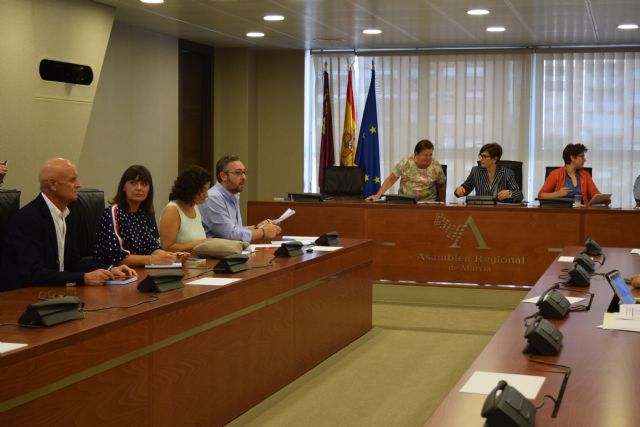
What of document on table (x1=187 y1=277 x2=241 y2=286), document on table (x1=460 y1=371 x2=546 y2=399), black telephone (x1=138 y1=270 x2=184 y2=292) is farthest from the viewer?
document on table (x1=187 y1=277 x2=241 y2=286)

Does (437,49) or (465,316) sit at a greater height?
(437,49)

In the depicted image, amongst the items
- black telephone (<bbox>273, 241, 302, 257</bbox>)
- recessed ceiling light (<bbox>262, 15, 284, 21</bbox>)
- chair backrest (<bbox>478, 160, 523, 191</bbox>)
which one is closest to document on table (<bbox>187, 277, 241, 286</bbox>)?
black telephone (<bbox>273, 241, 302, 257</bbox>)

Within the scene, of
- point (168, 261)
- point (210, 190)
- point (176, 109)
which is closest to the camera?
point (168, 261)

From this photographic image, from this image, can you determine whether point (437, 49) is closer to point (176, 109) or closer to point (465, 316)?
point (176, 109)

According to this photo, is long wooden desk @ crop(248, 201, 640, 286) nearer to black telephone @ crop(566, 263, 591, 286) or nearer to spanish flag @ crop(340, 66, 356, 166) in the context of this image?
spanish flag @ crop(340, 66, 356, 166)

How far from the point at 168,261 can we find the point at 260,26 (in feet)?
16.8

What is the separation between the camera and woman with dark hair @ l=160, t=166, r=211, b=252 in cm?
529

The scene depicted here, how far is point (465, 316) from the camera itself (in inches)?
290

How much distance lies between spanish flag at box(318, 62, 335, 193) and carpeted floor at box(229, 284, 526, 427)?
3.62 meters

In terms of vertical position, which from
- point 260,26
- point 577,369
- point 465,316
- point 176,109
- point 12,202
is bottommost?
point 465,316

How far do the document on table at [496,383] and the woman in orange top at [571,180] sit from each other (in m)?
5.80

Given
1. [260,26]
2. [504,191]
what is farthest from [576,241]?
[260,26]

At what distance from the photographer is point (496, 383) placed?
2.43 m

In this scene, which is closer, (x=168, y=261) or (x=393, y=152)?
(x=168, y=261)
